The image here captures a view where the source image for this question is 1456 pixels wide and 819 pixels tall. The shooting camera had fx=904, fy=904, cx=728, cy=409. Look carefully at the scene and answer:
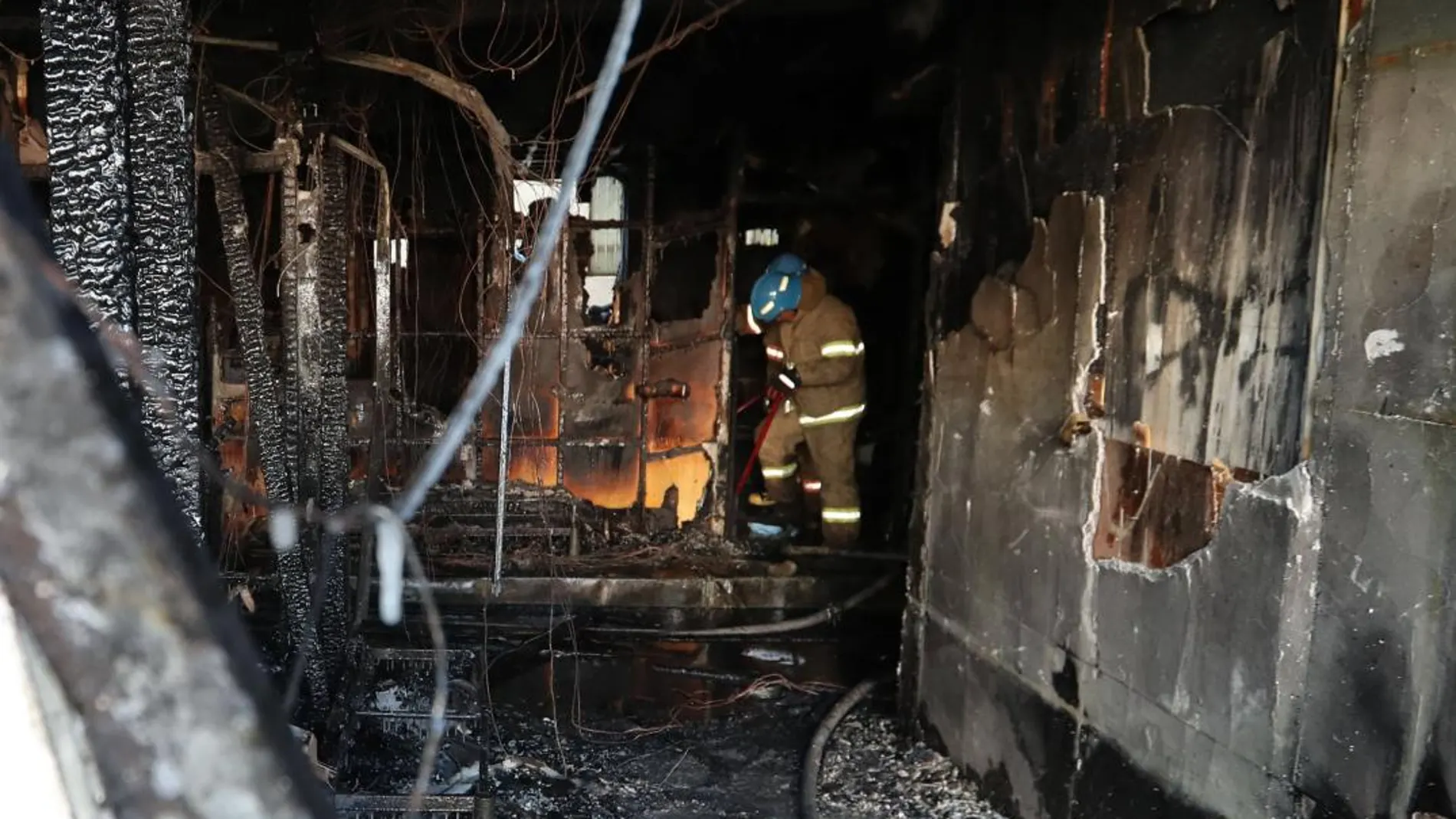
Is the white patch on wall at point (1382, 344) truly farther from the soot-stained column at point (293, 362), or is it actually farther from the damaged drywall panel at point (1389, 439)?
the soot-stained column at point (293, 362)

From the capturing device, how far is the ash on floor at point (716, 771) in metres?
3.92

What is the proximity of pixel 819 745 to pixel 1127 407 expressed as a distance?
2.29m

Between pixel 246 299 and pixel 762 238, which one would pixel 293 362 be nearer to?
pixel 246 299

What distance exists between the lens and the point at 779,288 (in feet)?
22.0

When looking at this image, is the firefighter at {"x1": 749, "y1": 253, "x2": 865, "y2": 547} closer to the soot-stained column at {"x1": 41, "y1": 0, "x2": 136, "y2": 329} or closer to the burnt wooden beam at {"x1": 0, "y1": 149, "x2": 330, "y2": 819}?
the soot-stained column at {"x1": 41, "y1": 0, "x2": 136, "y2": 329}

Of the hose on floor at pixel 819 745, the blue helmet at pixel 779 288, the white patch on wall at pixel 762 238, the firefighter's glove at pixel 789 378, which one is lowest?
the hose on floor at pixel 819 745

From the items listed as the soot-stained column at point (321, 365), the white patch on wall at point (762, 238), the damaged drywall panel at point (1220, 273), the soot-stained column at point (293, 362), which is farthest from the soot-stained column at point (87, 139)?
the white patch on wall at point (762, 238)

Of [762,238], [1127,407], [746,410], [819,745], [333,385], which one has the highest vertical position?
[762,238]

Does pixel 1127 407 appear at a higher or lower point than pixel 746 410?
higher

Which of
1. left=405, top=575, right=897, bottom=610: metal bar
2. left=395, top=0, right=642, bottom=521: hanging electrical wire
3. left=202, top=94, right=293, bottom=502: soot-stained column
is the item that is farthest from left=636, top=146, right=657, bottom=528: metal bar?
left=395, top=0, right=642, bottom=521: hanging electrical wire

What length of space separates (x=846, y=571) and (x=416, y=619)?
116 inches

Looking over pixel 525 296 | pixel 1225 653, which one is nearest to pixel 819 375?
pixel 1225 653

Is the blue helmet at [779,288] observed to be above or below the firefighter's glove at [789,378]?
above

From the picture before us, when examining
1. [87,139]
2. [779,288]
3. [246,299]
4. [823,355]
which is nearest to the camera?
[87,139]
